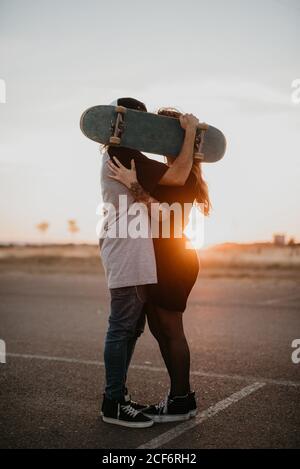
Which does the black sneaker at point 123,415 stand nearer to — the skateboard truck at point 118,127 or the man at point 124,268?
the man at point 124,268

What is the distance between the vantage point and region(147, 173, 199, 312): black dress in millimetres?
3855

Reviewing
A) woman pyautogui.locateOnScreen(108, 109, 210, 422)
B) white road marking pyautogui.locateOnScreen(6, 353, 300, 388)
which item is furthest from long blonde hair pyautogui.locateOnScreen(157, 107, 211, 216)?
white road marking pyautogui.locateOnScreen(6, 353, 300, 388)

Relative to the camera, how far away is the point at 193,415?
404cm

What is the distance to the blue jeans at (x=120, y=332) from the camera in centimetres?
385

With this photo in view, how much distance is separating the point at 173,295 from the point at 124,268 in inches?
15.6

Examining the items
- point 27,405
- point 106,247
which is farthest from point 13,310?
point 106,247

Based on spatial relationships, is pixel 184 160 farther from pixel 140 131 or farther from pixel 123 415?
pixel 123 415

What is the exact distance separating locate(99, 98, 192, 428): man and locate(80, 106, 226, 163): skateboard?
0.11 meters

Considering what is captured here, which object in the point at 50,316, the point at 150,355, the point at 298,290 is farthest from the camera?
the point at 298,290

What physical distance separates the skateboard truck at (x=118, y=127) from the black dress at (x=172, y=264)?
432 mm

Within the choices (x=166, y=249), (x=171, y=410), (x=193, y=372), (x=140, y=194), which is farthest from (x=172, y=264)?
(x=193, y=372)
